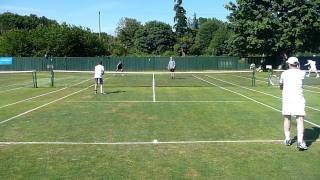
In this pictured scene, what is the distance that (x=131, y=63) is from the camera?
76.9m

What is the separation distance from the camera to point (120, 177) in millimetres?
8281

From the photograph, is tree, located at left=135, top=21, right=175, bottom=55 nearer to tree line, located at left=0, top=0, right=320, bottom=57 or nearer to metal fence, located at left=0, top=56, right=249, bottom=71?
tree line, located at left=0, top=0, right=320, bottom=57

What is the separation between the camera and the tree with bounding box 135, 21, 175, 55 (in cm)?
13262

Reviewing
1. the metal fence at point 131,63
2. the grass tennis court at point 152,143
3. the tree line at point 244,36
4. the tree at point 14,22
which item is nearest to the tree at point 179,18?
the tree line at point 244,36

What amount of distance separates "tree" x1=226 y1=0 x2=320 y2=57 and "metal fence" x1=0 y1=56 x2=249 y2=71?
668 cm

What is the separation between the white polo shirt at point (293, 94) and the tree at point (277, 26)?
180 ft

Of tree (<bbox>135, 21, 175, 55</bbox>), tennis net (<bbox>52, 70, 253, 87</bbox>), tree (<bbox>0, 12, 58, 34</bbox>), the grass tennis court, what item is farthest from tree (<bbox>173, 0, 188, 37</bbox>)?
the grass tennis court

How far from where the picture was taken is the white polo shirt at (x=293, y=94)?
1066 cm

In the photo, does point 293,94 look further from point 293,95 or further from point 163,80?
point 163,80

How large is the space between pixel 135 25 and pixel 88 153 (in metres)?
141

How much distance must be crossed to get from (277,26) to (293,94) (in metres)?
57.0

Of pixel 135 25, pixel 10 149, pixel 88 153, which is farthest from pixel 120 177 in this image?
pixel 135 25

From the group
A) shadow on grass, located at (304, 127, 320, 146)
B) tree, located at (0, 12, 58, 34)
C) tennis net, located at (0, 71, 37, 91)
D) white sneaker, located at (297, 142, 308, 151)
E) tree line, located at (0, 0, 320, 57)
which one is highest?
tree, located at (0, 12, 58, 34)

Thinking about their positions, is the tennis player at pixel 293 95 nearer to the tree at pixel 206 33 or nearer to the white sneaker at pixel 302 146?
the white sneaker at pixel 302 146
